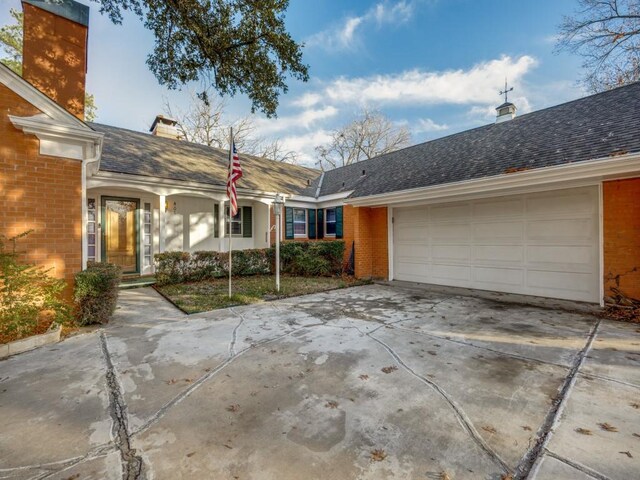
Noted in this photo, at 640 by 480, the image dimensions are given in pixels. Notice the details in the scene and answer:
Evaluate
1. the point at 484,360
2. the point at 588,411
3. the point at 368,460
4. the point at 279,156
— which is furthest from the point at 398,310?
the point at 279,156

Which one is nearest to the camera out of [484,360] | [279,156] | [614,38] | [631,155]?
[484,360]

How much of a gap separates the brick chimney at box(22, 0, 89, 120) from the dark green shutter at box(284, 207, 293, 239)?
8.05 meters

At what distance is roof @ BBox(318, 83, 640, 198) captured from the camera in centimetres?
609

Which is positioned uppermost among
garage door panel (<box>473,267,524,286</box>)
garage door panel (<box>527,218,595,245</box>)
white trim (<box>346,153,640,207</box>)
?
white trim (<box>346,153,640,207</box>)

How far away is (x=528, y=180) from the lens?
6.30 metres

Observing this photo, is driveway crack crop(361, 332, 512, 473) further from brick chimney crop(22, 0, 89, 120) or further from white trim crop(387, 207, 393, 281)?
brick chimney crop(22, 0, 89, 120)

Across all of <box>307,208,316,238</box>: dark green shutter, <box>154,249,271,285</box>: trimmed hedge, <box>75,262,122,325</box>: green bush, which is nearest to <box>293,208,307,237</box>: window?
<box>307,208,316,238</box>: dark green shutter

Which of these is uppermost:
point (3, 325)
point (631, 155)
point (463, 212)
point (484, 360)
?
point (631, 155)

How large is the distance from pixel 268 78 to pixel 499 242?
23.0ft

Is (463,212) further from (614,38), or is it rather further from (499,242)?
(614,38)

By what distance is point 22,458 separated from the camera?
6.41ft

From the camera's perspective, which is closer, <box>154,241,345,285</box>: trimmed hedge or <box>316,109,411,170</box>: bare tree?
<box>154,241,345,285</box>: trimmed hedge

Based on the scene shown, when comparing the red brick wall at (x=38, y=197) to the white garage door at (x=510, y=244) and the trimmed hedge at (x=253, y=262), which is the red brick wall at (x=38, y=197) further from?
the white garage door at (x=510, y=244)

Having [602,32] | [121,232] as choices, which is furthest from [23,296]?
[602,32]
